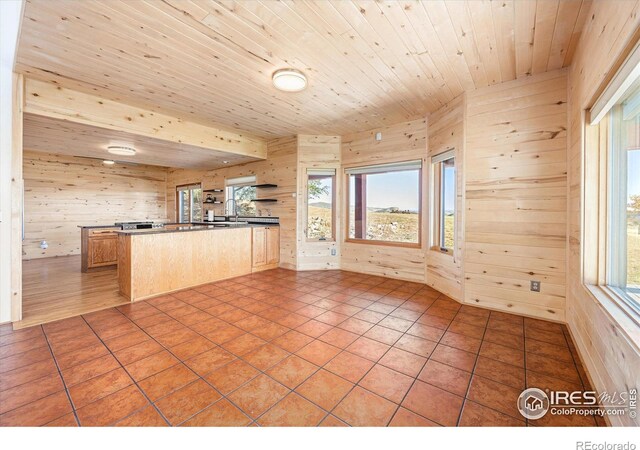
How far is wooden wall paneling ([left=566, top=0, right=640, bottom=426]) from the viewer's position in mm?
1352

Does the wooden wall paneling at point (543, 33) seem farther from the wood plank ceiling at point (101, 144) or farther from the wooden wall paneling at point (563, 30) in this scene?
the wood plank ceiling at point (101, 144)

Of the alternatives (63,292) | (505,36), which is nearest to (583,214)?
(505,36)

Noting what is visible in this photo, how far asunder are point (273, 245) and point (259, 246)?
0.35m

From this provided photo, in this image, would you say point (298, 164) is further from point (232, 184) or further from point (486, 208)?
point (486, 208)

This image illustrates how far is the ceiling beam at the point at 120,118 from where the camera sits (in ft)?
9.96

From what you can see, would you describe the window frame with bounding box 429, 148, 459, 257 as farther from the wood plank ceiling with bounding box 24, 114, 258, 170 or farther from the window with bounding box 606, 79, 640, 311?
the wood plank ceiling with bounding box 24, 114, 258, 170

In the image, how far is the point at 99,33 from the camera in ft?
7.29

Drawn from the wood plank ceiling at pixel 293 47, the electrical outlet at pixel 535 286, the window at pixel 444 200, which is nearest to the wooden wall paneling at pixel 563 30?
the wood plank ceiling at pixel 293 47

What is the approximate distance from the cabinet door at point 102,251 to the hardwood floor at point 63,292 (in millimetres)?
220

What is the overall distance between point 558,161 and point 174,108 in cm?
478

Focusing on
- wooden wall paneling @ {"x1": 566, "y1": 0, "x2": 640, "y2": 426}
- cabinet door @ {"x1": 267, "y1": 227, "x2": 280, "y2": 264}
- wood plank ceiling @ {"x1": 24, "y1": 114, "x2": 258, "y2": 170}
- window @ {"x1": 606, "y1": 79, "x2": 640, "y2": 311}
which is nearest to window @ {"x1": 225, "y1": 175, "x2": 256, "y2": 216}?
wood plank ceiling @ {"x1": 24, "y1": 114, "x2": 258, "y2": 170}

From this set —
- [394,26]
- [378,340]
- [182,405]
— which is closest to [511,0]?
[394,26]

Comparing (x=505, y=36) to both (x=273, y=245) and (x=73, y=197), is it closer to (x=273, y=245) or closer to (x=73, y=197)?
(x=273, y=245)

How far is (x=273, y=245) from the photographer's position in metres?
5.38
